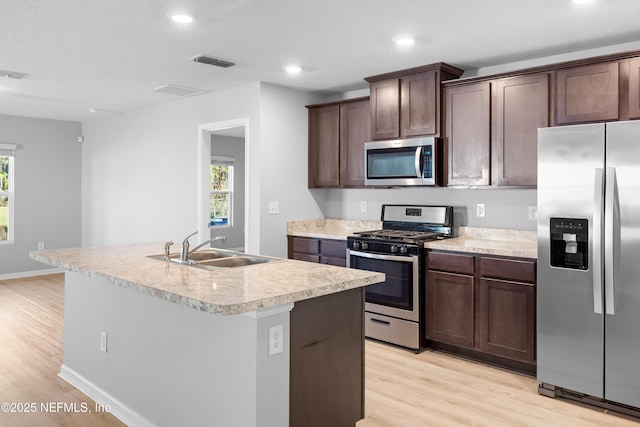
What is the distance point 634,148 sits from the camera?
106 inches

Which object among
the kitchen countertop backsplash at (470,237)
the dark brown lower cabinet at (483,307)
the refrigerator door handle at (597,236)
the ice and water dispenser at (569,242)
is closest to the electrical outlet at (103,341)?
the kitchen countertop backsplash at (470,237)

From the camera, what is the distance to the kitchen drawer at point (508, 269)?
129 inches

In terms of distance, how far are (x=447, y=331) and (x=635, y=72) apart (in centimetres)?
216

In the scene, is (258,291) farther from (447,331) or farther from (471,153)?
(471,153)

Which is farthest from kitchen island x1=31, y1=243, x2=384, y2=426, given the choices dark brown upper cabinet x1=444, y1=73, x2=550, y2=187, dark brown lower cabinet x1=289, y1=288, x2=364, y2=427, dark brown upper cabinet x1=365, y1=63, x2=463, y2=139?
dark brown upper cabinet x1=365, y1=63, x2=463, y2=139

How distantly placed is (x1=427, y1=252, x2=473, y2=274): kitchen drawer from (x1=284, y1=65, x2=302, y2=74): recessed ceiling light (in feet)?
6.22

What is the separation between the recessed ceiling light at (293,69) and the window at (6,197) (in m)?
4.89

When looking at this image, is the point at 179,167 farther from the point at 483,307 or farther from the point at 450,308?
the point at 483,307

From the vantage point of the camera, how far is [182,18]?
9.68 feet

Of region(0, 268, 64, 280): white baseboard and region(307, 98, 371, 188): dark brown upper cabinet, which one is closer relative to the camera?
region(307, 98, 371, 188): dark brown upper cabinet

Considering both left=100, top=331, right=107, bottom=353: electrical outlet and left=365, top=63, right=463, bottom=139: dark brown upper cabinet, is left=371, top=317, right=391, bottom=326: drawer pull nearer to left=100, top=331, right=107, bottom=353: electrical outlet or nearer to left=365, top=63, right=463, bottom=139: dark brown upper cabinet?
left=365, top=63, right=463, bottom=139: dark brown upper cabinet

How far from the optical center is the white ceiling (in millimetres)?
2785

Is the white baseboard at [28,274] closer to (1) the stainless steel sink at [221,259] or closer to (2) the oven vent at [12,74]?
(2) the oven vent at [12,74]

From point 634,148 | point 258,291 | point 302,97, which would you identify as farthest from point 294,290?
point 302,97
